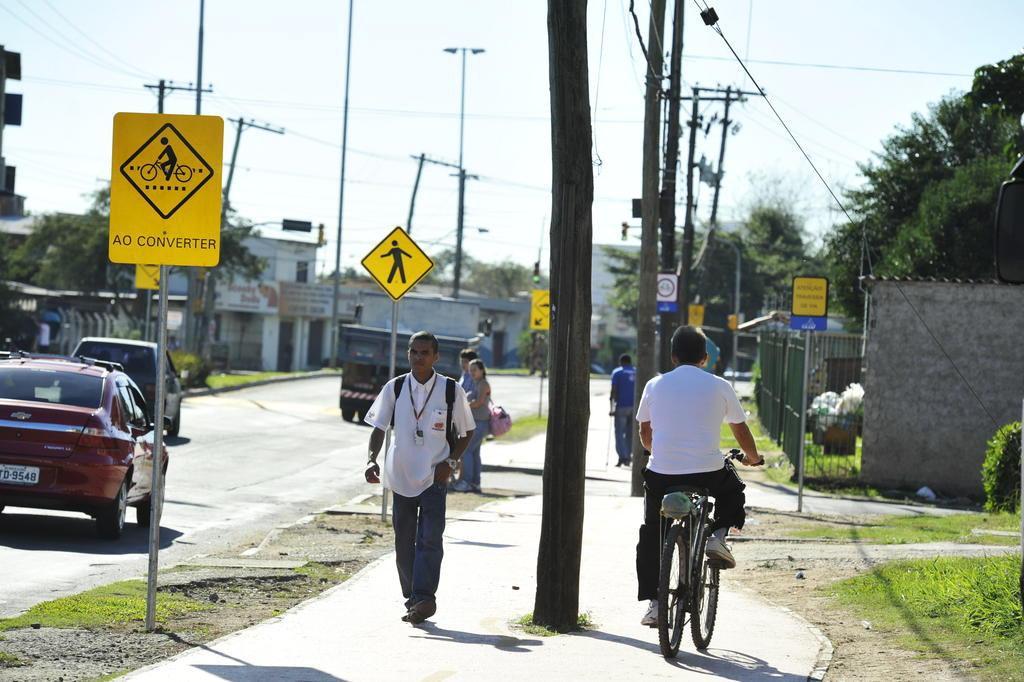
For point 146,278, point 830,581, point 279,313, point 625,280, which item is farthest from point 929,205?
point 625,280

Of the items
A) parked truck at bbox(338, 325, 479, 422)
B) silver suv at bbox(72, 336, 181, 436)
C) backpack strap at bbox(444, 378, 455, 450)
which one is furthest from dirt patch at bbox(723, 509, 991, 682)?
parked truck at bbox(338, 325, 479, 422)

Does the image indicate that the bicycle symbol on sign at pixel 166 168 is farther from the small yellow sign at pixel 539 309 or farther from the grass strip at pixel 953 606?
the small yellow sign at pixel 539 309

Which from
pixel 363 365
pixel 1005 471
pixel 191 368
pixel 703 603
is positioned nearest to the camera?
pixel 703 603

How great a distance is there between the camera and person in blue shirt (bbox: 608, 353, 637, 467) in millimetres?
25234

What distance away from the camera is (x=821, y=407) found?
83.9ft

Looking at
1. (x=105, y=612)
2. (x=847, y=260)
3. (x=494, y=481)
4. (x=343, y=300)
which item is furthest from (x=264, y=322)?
(x=105, y=612)

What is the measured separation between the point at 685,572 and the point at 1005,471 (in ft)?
38.2

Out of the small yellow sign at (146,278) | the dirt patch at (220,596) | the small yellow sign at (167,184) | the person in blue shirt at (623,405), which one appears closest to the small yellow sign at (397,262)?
the dirt patch at (220,596)

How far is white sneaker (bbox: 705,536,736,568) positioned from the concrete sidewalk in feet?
1.71

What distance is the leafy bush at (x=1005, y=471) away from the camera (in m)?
18.3

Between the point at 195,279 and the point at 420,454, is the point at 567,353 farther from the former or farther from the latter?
the point at 195,279

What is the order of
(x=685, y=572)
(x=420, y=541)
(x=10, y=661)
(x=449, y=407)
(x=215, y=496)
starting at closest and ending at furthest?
(x=10, y=661), (x=685, y=572), (x=420, y=541), (x=449, y=407), (x=215, y=496)

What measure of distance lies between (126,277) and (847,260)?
119 feet

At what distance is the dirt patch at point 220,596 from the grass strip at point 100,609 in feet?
0.33
